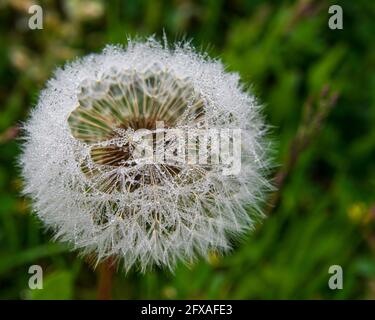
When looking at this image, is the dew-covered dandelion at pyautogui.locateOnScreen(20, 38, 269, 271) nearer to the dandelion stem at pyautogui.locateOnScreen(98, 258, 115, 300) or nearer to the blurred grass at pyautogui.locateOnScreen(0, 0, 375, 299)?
the dandelion stem at pyautogui.locateOnScreen(98, 258, 115, 300)

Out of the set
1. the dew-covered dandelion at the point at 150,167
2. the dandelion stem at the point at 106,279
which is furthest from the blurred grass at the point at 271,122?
the dew-covered dandelion at the point at 150,167

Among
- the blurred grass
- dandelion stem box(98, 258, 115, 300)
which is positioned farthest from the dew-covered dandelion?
the blurred grass

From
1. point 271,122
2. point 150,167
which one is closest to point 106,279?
point 150,167

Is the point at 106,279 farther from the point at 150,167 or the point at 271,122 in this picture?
the point at 271,122

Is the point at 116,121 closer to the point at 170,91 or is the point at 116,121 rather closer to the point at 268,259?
the point at 170,91

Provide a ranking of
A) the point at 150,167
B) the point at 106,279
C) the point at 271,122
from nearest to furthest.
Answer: the point at 150,167, the point at 106,279, the point at 271,122

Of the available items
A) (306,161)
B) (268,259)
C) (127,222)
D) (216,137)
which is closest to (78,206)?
(127,222)

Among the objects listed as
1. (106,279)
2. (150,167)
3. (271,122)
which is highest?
(271,122)
